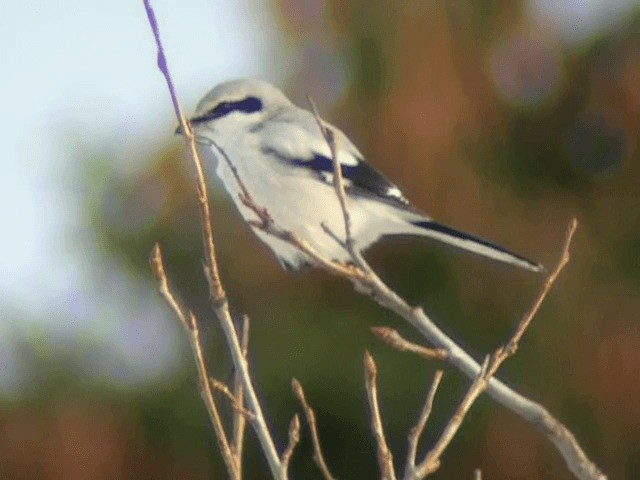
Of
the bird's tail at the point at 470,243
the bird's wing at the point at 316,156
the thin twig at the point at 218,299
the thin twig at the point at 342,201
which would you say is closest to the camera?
the thin twig at the point at 218,299

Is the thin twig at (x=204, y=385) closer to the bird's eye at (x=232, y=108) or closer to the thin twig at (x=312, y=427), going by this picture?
the thin twig at (x=312, y=427)

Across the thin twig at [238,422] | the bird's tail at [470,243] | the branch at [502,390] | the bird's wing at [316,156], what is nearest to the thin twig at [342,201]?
the branch at [502,390]

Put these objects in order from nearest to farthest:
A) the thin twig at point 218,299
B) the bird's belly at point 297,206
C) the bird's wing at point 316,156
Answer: the thin twig at point 218,299, the bird's belly at point 297,206, the bird's wing at point 316,156

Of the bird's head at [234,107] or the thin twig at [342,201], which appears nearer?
the thin twig at [342,201]

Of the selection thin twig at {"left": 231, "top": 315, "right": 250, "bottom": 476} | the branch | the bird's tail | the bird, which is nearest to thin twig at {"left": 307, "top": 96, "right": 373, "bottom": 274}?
the branch

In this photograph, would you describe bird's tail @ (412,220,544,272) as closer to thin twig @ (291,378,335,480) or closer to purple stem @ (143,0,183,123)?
thin twig @ (291,378,335,480)

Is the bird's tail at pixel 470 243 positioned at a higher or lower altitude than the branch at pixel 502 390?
lower

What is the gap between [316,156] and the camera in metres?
2.12

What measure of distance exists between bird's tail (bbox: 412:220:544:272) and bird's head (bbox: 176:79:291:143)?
1.08 ft

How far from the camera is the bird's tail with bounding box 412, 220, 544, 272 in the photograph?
1753mm

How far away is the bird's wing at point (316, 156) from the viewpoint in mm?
2102

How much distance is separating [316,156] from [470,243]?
1.10 feet

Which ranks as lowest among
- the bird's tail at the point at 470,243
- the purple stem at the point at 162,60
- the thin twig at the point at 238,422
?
the bird's tail at the point at 470,243

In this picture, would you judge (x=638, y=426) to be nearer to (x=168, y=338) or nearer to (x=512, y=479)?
(x=512, y=479)
